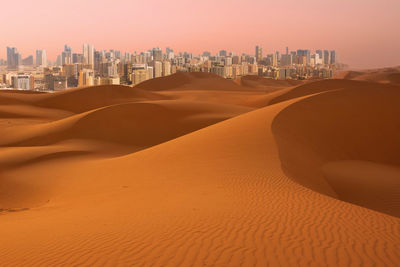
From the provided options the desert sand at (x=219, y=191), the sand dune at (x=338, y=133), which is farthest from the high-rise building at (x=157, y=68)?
the sand dune at (x=338, y=133)

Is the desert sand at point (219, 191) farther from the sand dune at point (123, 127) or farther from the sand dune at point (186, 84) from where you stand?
the sand dune at point (186, 84)

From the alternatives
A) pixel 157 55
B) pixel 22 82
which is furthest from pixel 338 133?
pixel 157 55

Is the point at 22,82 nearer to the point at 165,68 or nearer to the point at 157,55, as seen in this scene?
the point at 165,68

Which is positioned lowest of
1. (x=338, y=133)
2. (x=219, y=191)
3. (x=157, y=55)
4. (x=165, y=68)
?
(x=219, y=191)

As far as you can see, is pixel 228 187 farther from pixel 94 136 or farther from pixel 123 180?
pixel 94 136

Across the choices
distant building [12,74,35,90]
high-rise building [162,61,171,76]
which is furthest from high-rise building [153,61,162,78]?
distant building [12,74,35,90]

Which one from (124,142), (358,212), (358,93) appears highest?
(358,93)

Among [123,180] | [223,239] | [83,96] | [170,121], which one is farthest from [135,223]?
[83,96]

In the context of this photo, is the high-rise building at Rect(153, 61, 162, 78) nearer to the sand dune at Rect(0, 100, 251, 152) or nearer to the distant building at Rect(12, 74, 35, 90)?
the distant building at Rect(12, 74, 35, 90)
